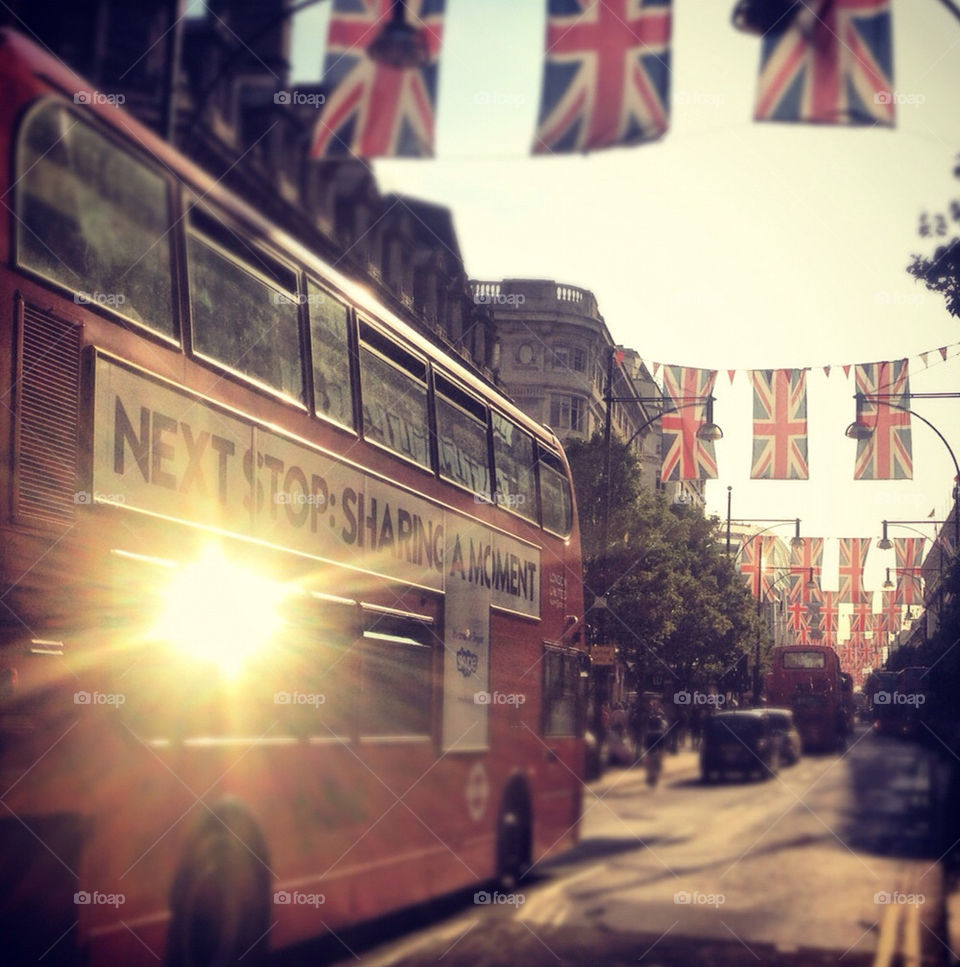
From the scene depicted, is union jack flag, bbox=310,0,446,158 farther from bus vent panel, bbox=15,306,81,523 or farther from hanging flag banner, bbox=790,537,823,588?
hanging flag banner, bbox=790,537,823,588

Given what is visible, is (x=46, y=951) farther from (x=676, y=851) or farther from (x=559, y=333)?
(x=559, y=333)

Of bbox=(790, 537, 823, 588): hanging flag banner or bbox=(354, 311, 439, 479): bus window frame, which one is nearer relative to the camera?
bbox=(354, 311, 439, 479): bus window frame

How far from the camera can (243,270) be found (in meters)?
7.75

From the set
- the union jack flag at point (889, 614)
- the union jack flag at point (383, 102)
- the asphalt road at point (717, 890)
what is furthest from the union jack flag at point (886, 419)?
the union jack flag at point (889, 614)

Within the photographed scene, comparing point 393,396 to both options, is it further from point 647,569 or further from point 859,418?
point 647,569

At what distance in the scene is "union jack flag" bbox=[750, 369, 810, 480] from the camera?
974 inches

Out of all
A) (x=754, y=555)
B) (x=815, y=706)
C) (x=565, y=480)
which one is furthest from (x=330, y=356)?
(x=754, y=555)

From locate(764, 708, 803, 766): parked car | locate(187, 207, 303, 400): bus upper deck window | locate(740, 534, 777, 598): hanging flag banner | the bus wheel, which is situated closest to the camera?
the bus wheel

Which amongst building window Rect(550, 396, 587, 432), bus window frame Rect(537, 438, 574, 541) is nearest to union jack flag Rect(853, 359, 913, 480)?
bus window frame Rect(537, 438, 574, 541)

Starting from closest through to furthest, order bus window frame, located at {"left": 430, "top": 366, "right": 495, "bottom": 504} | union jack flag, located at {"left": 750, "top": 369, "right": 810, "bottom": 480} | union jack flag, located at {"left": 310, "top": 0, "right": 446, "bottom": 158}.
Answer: bus window frame, located at {"left": 430, "top": 366, "right": 495, "bottom": 504}
union jack flag, located at {"left": 310, "top": 0, "right": 446, "bottom": 158}
union jack flag, located at {"left": 750, "top": 369, "right": 810, "bottom": 480}

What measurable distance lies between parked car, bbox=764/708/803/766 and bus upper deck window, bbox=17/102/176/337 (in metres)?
4.79

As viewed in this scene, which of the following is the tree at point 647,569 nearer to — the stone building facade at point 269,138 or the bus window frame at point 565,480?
the stone building facade at point 269,138

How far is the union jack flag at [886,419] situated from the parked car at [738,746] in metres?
15.8

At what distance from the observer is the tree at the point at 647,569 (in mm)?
31016
